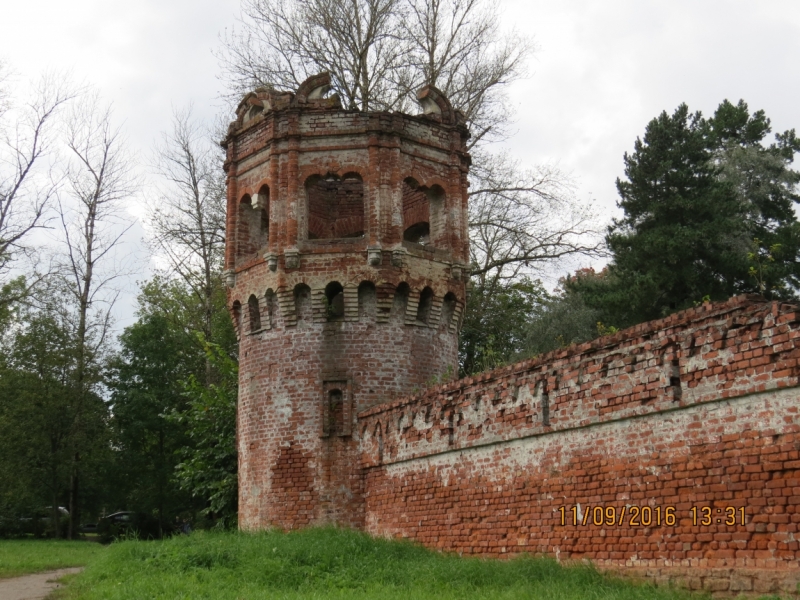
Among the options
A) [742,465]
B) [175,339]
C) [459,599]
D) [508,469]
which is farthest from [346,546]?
[175,339]

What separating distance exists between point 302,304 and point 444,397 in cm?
437

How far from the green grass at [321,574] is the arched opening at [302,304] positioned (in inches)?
154

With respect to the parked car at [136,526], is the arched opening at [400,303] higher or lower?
higher

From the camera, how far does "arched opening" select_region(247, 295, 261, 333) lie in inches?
672

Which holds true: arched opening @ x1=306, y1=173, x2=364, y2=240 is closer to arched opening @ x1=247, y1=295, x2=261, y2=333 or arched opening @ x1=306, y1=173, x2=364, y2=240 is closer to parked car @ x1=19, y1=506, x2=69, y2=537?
arched opening @ x1=247, y1=295, x2=261, y2=333

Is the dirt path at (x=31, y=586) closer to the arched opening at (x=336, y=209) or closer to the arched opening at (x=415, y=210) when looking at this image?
the arched opening at (x=336, y=209)

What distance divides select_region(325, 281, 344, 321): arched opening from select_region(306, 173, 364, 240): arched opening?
175 centimetres

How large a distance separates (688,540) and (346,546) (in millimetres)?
5746

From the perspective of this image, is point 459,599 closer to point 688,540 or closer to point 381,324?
point 688,540

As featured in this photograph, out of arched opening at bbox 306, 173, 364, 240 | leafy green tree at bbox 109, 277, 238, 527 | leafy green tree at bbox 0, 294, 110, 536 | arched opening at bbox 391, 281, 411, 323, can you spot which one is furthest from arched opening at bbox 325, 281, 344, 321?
leafy green tree at bbox 0, 294, 110, 536

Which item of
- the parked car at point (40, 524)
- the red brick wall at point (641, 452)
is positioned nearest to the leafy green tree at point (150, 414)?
the parked car at point (40, 524)

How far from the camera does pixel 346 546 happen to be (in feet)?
42.3

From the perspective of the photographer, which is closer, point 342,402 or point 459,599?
point 459,599

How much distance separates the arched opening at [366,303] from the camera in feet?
53.7
